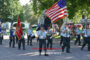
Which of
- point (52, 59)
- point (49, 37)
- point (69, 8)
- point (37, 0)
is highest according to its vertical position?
point (37, 0)

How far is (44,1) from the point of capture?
73.7ft

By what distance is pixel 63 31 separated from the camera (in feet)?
41.0

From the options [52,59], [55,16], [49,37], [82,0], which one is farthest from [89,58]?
[82,0]

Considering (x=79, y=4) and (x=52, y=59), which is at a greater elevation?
(x=79, y=4)

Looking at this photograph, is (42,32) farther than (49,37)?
No

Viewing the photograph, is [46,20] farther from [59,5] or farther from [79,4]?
[59,5]

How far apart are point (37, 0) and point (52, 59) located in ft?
50.9

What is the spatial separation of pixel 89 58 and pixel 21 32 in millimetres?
6080

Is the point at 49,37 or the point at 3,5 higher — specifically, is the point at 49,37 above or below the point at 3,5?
below

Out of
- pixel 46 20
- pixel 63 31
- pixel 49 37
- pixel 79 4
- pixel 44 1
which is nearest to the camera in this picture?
pixel 63 31

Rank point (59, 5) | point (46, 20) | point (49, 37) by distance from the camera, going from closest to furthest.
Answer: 1. point (59, 5)
2. point (49, 37)
3. point (46, 20)

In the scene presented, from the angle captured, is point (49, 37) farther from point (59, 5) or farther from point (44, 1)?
point (44, 1)

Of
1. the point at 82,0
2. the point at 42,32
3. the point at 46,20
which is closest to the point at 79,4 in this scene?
the point at 82,0

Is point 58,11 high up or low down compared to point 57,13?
up
